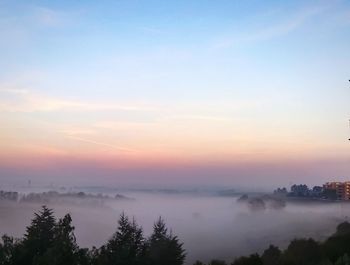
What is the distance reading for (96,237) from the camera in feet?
459

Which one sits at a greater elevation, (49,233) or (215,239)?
(49,233)

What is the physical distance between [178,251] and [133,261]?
28.2 feet

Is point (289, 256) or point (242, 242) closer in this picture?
point (289, 256)

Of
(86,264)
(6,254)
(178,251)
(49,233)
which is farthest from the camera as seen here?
(178,251)

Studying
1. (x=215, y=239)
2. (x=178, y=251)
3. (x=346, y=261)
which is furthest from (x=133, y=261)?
(x=215, y=239)

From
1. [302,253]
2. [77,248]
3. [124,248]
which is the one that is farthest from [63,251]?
[302,253]

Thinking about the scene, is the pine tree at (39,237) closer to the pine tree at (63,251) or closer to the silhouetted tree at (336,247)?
the pine tree at (63,251)

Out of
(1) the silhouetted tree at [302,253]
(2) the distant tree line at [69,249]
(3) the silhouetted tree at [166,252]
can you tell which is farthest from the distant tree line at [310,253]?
(2) the distant tree line at [69,249]

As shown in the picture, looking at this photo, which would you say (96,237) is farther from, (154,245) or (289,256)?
(154,245)

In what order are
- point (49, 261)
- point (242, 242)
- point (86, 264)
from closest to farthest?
point (49, 261) → point (86, 264) → point (242, 242)

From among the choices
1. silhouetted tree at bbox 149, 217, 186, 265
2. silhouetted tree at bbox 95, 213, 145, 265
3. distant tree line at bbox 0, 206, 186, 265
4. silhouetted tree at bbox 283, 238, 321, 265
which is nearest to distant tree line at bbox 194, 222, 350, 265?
silhouetted tree at bbox 283, 238, 321, 265

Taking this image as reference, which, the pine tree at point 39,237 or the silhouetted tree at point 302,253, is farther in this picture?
the silhouetted tree at point 302,253

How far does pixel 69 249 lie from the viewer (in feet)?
96.3

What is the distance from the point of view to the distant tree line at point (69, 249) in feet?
96.9
